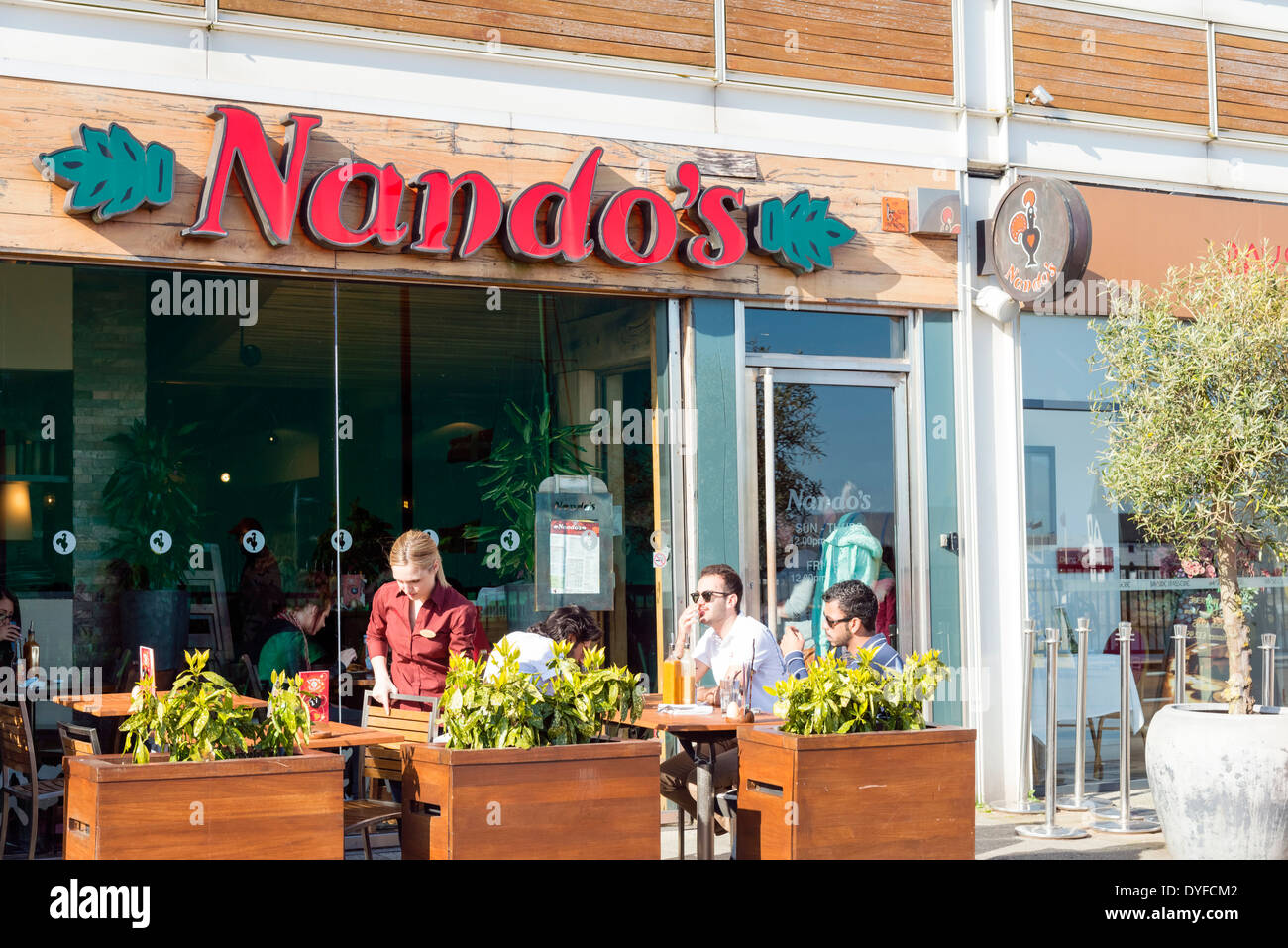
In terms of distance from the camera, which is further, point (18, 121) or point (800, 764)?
point (18, 121)

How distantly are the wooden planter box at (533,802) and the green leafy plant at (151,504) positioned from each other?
2.96 meters

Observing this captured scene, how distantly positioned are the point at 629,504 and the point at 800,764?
3.48 meters

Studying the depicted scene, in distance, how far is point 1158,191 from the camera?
9.06 m

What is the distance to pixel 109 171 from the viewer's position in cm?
659

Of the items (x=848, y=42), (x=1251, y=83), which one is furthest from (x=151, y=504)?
(x=1251, y=83)

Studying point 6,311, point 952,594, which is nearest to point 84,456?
point 6,311

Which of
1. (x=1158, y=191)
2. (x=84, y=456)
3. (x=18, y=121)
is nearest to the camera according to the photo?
(x=18, y=121)

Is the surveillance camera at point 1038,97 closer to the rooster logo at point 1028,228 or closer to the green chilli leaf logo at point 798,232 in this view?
the rooster logo at point 1028,228

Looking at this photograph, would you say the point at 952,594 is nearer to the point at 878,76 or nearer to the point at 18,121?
the point at 878,76

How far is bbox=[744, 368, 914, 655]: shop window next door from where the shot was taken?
8102 mm

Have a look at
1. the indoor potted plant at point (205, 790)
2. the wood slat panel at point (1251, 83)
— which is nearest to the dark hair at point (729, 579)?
the indoor potted plant at point (205, 790)

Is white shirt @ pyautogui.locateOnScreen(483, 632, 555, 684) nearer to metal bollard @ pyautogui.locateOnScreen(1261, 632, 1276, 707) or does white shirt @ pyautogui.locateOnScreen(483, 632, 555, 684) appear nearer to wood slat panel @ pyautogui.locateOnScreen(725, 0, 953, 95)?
wood slat panel @ pyautogui.locateOnScreen(725, 0, 953, 95)

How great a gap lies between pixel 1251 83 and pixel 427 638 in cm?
663
